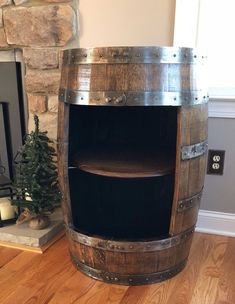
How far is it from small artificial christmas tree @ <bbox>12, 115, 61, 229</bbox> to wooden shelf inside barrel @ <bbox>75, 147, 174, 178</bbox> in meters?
0.19

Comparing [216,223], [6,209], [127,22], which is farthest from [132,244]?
[127,22]

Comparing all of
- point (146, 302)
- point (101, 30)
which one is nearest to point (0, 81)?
point (101, 30)

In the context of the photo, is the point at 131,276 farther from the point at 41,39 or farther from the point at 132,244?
the point at 41,39

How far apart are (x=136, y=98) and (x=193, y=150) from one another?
0.26 metres

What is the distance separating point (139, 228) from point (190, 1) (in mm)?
945

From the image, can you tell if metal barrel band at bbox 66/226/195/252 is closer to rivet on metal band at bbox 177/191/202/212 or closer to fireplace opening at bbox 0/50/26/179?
rivet on metal band at bbox 177/191/202/212

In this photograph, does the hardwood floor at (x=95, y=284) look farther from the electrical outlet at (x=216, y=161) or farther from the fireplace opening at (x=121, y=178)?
the electrical outlet at (x=216, y=161)

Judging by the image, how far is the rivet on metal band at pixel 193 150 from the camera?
1067 mm

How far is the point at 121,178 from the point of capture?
143 centimetres

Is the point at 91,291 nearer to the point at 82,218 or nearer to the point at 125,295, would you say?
the point at 125,295

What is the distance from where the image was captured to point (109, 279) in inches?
47.3

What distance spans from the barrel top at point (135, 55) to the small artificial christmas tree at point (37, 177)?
0.48 meters

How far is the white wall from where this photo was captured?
1377 millimetres

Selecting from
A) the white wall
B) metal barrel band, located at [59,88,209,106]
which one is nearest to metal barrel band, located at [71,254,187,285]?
metal barrel band, located at [59,88,209,106]
